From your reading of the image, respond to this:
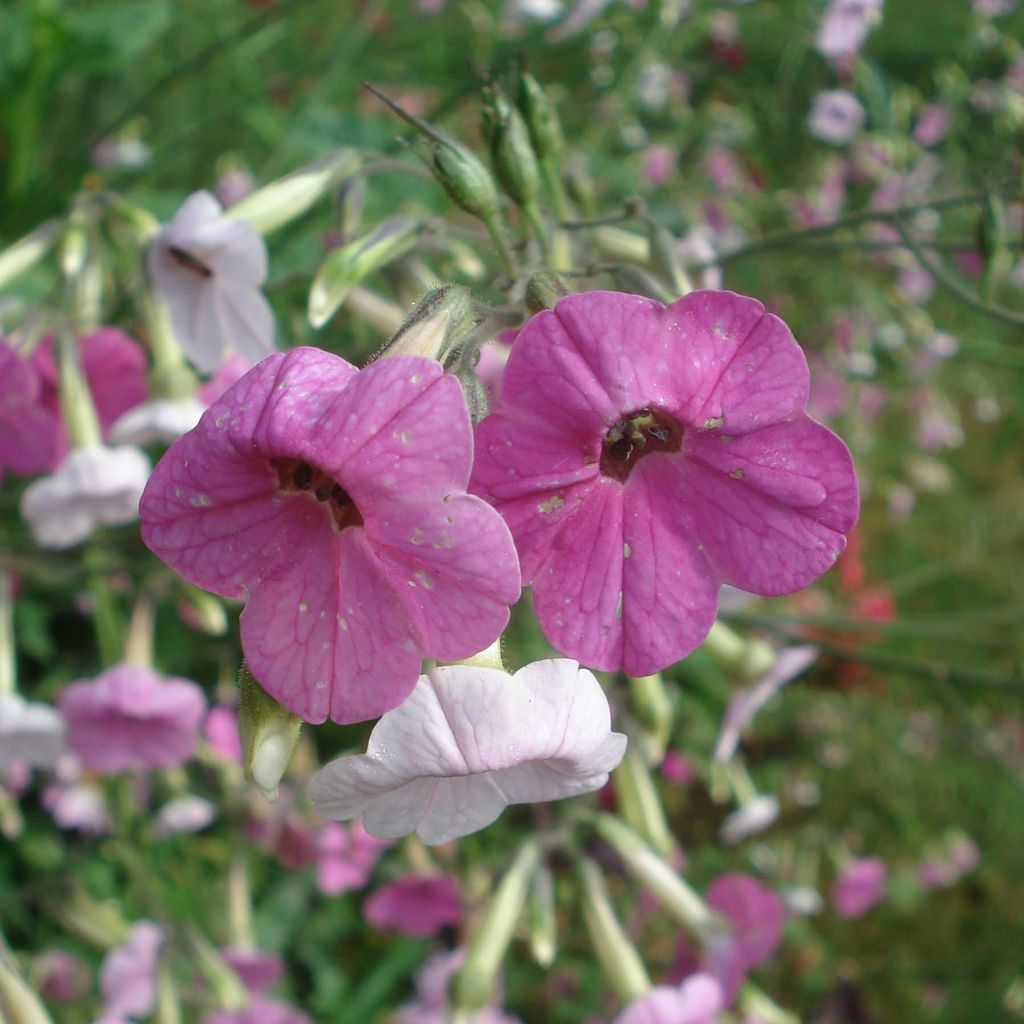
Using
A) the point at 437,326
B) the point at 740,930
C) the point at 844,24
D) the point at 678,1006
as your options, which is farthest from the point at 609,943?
the point at 844,24

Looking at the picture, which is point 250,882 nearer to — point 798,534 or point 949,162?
point 798,534

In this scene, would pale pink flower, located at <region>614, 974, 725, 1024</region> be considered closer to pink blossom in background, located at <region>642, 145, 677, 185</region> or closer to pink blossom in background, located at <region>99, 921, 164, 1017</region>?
pink blossom in background, located at <region>99, 921, 164, 1017</region>

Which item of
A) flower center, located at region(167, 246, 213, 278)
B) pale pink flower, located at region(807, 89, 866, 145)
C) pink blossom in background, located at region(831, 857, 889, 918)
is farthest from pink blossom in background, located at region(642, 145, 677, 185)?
flower center, located at region(167, 246, 213, 278)

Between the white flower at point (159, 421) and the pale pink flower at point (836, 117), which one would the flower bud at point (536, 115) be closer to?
the white flower at point (159, 421)

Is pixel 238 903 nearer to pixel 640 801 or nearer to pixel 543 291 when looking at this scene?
pixel 640 801

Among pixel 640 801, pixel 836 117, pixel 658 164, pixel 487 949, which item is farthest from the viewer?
pixel 658 164

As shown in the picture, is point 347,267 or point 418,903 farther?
point 418,903

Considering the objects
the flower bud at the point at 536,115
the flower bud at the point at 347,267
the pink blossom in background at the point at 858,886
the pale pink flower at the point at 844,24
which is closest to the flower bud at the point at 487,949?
the flower bud at the point at 347,267

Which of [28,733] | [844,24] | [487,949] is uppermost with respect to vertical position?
[28,733]
